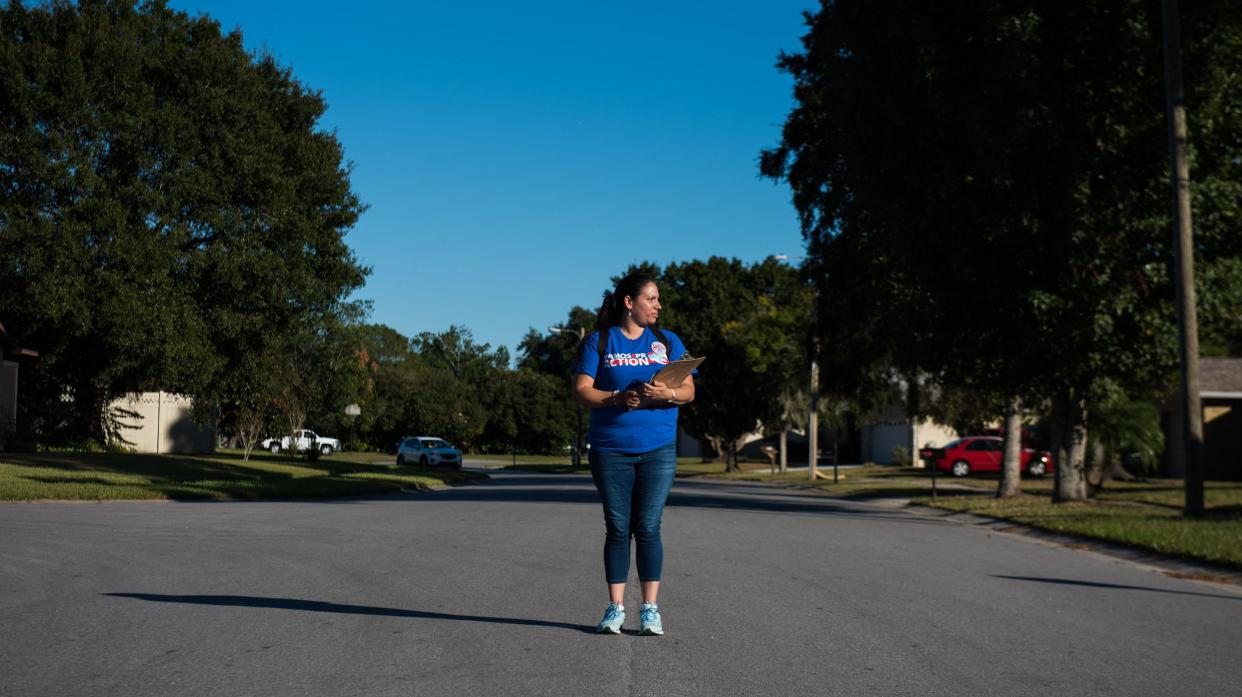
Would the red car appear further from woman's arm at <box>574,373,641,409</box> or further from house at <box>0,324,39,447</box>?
woman's arm at <box>574,373,641,409</box>

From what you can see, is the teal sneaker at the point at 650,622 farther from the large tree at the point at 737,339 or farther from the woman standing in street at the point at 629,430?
the large tree at the point at 737,339

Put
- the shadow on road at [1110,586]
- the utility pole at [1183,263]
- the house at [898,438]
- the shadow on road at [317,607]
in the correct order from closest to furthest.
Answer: the shadow on road at [317,607], the shadow on road at [1110,586], the utility pole at [1183,263], the house at [898,438]

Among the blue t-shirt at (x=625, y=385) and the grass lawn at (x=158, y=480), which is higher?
the blue t-shirt at (x=625, y=385)

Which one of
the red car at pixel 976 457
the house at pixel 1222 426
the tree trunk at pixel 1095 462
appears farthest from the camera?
the red car at pixel 976 457

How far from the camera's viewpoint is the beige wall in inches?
1912

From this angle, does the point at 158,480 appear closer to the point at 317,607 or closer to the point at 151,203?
the point at 151,203

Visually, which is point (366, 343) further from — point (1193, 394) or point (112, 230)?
point (1193, 394)

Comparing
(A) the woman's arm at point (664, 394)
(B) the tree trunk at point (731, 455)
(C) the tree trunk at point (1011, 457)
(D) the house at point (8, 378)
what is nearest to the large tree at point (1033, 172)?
(C) the tree trunk at point (1011, 457)

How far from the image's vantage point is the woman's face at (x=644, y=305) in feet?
22.4

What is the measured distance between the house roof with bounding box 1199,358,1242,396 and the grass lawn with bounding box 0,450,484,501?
2203 centimetres

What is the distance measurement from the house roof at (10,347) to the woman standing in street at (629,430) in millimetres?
28727

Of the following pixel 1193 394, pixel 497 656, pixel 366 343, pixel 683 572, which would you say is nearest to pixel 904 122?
pixel 1193 394

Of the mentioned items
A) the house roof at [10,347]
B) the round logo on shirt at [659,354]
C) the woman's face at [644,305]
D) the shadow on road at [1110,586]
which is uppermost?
the house roof at [10,347]

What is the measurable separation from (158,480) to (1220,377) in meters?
29.6
